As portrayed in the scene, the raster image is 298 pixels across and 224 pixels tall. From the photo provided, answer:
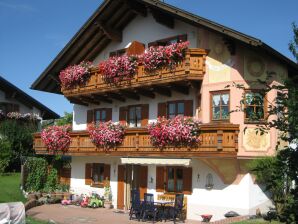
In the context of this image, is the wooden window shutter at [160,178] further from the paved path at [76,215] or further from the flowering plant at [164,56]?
the flowering plant at [164,56]

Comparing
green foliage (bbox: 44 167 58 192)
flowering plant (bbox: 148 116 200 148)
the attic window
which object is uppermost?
the attic window

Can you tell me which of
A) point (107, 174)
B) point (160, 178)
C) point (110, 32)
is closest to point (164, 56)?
point (110, 32)

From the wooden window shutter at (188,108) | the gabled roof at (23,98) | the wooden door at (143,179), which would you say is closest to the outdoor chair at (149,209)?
the wooden door at (143,179)

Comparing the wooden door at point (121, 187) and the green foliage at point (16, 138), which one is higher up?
the green foliage at point (16, 138)

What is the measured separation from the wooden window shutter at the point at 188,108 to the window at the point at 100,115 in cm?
614

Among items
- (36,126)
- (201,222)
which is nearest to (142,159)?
(201,222)

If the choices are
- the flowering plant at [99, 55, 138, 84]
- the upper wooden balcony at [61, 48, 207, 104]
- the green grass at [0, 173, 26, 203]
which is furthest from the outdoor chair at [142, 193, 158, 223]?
the green grass at [0, 173, 26, 203]

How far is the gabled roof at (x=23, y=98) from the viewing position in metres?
37.2

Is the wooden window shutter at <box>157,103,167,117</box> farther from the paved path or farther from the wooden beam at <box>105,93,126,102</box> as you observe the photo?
the paved path

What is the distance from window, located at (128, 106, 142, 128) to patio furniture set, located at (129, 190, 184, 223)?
4.79m

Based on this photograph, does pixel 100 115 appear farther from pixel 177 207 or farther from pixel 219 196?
pixel 219 196

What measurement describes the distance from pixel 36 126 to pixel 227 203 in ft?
77.8

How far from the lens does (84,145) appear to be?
77.5 feet

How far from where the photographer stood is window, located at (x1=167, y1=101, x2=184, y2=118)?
2109cm
